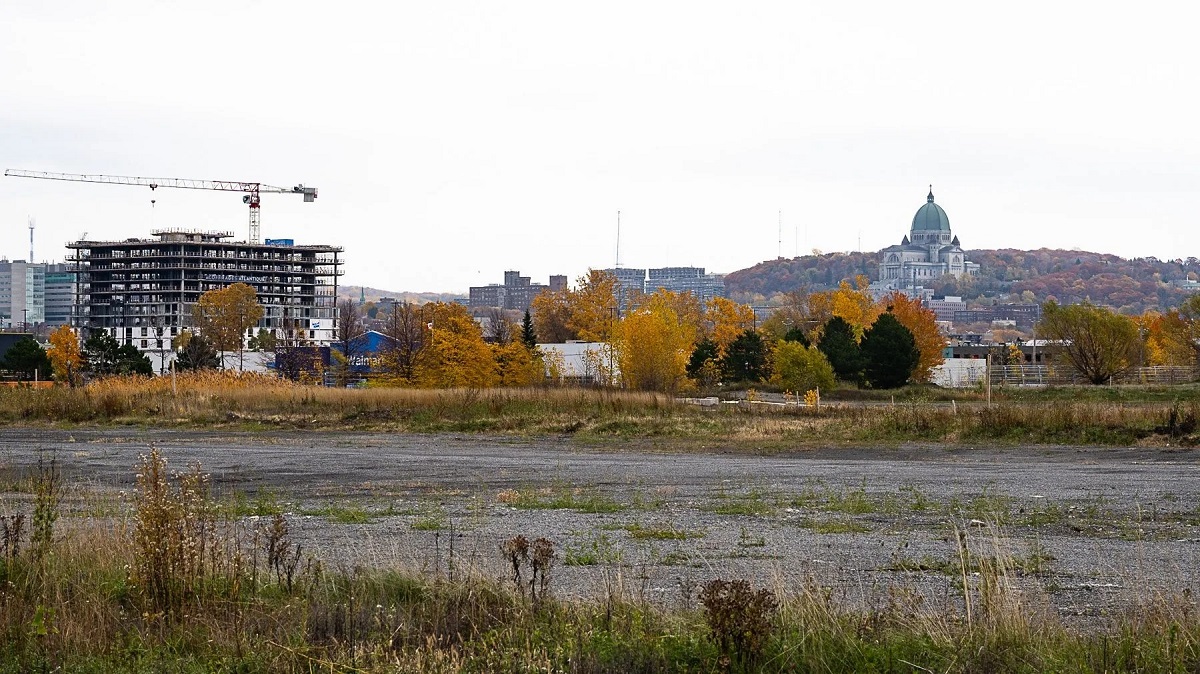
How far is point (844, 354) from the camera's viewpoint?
8100cm

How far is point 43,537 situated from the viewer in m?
11.0

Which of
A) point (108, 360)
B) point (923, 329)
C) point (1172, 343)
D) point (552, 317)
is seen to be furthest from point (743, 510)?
point (552, 317)

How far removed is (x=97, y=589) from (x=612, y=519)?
738cm

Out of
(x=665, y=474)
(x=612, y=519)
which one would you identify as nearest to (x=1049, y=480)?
(x=665, y=474)

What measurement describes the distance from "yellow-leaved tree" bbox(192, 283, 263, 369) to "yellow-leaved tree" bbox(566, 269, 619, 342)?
34619 millimetres

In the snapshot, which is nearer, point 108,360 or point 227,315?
point 108,360

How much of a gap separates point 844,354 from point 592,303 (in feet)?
127

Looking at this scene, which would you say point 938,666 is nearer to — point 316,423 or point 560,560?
point 560,560

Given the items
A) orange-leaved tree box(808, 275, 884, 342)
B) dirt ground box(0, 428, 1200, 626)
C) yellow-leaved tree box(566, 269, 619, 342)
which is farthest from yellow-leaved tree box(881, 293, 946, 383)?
dirt ground box(0, 428, 1200, 626)

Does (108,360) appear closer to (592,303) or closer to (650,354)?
(650,354)

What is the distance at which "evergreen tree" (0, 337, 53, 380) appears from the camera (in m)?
86.8

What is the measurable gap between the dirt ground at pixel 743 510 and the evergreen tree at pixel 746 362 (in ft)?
189

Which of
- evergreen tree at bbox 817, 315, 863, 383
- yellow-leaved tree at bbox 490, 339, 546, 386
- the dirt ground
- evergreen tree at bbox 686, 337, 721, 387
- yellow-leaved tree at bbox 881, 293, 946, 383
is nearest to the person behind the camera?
the dirt ground

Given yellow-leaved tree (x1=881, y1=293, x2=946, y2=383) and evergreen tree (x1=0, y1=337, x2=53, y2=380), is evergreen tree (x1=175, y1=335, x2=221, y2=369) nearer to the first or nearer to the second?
evergreen tree (x1=0, y1=337, x2=53, y2=380)
